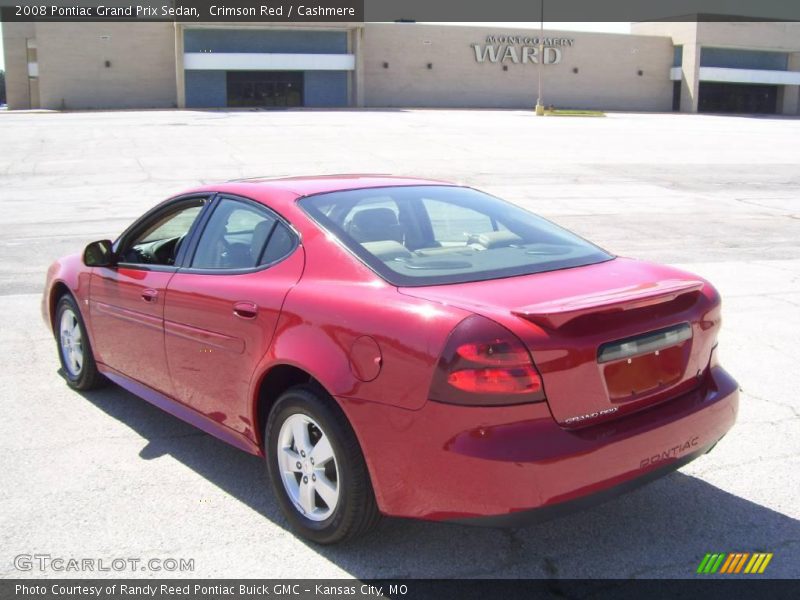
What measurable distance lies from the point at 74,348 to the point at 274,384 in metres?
2.41

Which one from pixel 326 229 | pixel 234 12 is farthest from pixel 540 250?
pixel 234 12

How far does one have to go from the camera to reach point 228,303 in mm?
3824

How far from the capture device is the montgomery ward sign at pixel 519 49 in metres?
62.2

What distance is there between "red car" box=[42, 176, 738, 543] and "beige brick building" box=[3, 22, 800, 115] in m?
53.5

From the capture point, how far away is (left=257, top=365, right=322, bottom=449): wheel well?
3.56 metres

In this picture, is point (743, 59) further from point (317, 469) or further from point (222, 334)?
point (317, 469)

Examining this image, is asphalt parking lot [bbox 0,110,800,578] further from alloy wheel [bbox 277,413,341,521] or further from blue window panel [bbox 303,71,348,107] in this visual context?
blue window panel [bbox 303,71,348,107]

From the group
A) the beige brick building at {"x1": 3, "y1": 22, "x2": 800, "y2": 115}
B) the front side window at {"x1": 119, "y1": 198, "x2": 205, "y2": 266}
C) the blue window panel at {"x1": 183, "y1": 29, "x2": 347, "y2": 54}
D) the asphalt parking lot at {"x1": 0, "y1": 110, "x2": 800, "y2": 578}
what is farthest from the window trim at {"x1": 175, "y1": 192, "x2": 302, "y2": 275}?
the blue window panel at {"x1": 183, "y1": 29, "x2": 347, "y2": 54}

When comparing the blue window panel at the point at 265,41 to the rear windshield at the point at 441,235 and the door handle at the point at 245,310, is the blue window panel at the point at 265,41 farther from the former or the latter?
the door handle at the point at 245,310

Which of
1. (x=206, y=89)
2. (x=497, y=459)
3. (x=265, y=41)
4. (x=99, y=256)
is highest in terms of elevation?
(x=265, y=41)

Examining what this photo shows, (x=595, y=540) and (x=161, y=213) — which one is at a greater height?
(x=161, y=213)

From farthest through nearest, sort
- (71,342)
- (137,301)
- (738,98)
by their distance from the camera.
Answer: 1. (738,98)
2. (71,342)
3. (137,301)
